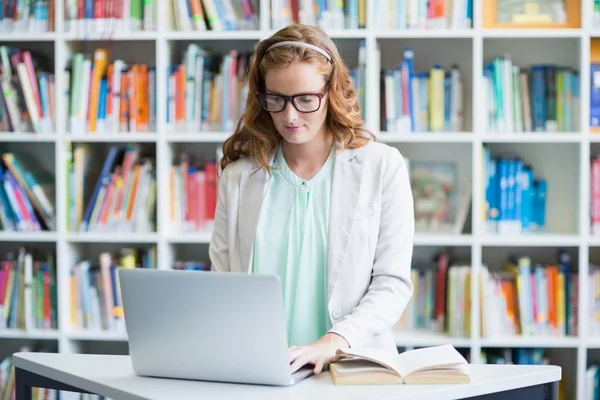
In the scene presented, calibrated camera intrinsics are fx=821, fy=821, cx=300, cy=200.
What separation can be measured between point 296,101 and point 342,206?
11.1 inches

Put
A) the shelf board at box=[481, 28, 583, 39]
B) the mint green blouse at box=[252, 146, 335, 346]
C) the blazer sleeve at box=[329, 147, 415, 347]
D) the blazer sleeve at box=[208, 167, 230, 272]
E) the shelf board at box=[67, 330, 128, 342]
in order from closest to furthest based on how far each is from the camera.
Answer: the blazer sleeve at box=[329, 147, 415, 347] → the mint green blouse at box=[252, 146, 335, 346] → the blazer sleeve at box=[208, 167, 230, 272] → the shelf board at box=[481, 28, 583, 39] → the shelf board at box=[67, 330, 128, 342]

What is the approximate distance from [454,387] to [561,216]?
2.03 metres

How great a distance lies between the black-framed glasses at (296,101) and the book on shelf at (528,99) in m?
1.44

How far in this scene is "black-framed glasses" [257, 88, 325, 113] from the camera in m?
1.85

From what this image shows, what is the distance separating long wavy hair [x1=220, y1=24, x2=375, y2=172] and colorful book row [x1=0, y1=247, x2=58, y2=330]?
61.3 inches

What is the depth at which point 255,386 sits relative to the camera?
1.52 metres

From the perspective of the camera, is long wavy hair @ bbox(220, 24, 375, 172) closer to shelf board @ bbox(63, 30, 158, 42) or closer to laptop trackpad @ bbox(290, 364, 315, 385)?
laptop trackpad @ bbox(290, 364, 315, 385)

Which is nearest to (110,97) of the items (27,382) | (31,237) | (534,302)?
(31,237)

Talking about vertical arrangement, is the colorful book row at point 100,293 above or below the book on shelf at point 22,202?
below

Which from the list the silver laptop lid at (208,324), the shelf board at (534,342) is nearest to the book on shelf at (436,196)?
the shelf board at (534,342)

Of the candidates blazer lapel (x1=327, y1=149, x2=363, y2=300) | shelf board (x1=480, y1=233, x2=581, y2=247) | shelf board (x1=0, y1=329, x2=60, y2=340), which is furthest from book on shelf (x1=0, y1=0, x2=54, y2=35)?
shelf board (x1=480, y1=233, x2=581, y2=247)

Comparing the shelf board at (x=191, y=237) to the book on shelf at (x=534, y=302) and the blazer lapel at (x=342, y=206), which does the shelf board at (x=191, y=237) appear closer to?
the book on shelf at (x=534, y=302)

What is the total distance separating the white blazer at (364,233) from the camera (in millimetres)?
1897

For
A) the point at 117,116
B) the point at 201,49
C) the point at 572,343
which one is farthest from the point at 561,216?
the point at 117,116
